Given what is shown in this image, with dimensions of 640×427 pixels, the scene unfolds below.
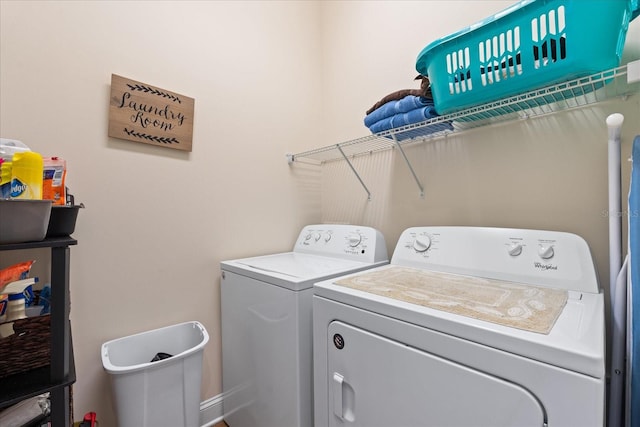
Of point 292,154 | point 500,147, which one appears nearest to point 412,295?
point 500,147

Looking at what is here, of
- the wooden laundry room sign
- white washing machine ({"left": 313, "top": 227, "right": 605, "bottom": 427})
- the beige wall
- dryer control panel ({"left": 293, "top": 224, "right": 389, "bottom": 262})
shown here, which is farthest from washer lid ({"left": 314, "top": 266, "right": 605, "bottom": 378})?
the wooden laundry room sign

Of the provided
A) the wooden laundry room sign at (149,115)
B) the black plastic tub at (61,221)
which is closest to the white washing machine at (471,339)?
the black plastic tub at (61,221)

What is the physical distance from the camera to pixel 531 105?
110cm

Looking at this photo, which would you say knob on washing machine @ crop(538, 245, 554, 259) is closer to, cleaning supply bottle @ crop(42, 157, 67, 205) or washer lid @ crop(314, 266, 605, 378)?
washer lid @ crop(314, 266, 605, 378)

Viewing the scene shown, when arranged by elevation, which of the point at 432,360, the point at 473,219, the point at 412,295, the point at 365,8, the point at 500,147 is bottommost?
the point at 432,360

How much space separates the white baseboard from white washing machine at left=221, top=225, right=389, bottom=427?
1.4 inches

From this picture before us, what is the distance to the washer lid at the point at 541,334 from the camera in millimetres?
554

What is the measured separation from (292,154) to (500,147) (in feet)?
3.94

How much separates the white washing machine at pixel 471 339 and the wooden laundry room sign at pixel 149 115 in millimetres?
1060

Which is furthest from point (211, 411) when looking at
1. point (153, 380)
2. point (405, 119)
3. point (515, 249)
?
point (405, 119)

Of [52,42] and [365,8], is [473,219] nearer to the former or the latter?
[365,8]

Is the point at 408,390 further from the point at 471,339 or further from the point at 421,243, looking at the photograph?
the point at 421,243

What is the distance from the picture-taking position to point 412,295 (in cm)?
Answer: 90

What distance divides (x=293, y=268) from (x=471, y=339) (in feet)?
2.74
